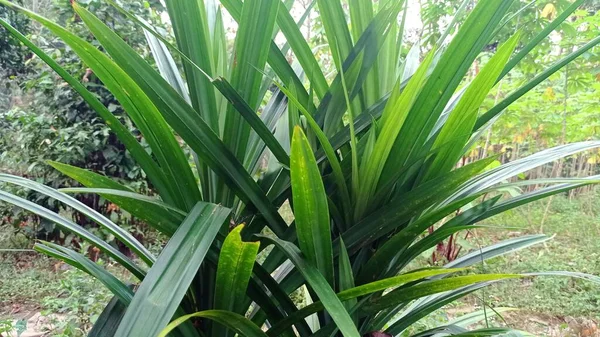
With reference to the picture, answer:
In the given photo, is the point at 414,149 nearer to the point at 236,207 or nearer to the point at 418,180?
the point at 418,180

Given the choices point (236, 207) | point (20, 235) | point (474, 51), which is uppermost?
point (20, 235)

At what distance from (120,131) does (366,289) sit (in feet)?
1.14

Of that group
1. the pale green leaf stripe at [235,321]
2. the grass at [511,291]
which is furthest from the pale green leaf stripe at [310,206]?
the grass at [511,291]

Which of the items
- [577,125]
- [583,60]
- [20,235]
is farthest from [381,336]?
[577,125]

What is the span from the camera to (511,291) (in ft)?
6.69

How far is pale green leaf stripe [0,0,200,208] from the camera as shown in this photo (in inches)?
14.9

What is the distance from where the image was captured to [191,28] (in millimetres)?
470

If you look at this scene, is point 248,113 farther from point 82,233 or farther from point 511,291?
point 511,291

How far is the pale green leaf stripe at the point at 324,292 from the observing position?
0.35 m

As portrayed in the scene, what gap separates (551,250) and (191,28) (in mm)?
2962

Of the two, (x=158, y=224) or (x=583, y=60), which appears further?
(x=583, y=60)

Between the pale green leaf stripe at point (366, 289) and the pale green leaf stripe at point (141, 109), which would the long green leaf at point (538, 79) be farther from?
the pale green leaf stripe at point (141, 109)

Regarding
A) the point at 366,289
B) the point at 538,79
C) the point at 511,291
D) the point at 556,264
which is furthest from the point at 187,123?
the point at 556,264

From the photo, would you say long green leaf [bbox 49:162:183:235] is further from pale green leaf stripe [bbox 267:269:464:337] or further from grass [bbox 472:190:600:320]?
grass [bbox 472:190:600:320]
